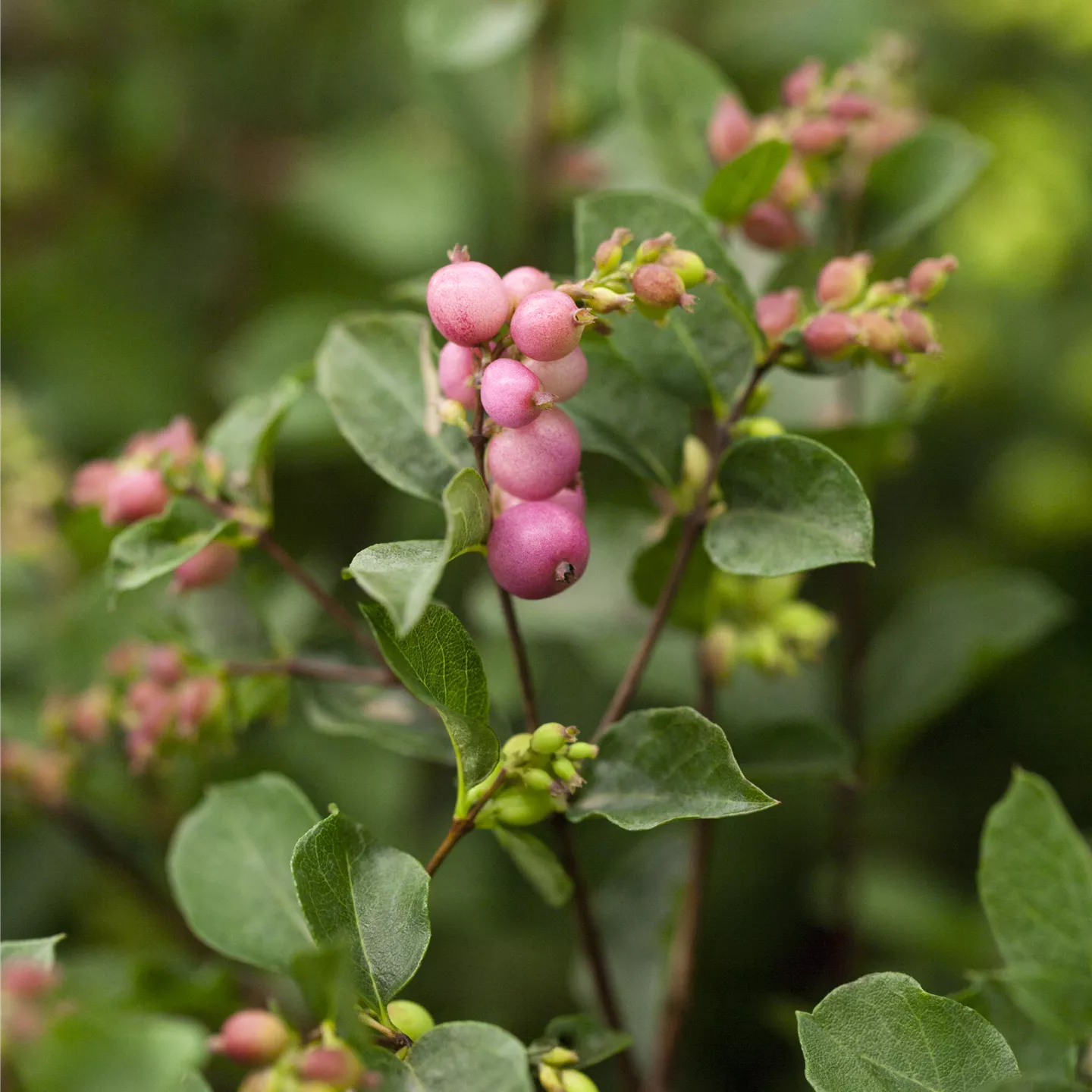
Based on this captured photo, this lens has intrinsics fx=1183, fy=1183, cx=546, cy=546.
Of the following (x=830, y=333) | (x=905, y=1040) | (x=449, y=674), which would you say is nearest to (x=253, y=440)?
(x=449, y=674)

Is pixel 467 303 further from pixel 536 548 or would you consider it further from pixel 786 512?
pixel 786 512

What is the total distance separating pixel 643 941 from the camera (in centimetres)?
119

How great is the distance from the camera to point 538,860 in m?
0.81

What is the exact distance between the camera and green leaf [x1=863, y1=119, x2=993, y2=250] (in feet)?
3.67

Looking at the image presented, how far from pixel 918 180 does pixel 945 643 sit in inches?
20.9

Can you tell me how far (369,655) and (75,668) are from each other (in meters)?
0.61

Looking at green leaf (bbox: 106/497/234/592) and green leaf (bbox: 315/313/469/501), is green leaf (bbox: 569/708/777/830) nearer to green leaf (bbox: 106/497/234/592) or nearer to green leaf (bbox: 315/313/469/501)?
green leaf (bbox: 315/313/469/501)

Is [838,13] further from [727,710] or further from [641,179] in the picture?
[727,710]

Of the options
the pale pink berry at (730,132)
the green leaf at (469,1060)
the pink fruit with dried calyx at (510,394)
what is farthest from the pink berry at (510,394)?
the pale pink berry at (730,132)

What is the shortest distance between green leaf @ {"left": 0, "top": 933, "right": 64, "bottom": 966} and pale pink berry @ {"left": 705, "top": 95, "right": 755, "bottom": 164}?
0.81 meters

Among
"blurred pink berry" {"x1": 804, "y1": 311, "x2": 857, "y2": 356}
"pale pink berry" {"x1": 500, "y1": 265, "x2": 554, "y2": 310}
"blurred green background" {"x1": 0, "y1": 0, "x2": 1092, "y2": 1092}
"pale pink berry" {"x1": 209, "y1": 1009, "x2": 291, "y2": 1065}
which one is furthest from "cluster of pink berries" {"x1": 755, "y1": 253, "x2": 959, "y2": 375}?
"pale pink berry" {"x1": 209, "y1": 1009, "x2": 291, "y2": 1065}

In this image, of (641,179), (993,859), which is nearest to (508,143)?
(641,179)

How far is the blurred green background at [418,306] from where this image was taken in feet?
4.83

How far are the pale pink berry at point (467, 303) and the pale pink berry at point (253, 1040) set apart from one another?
0.41 metres
